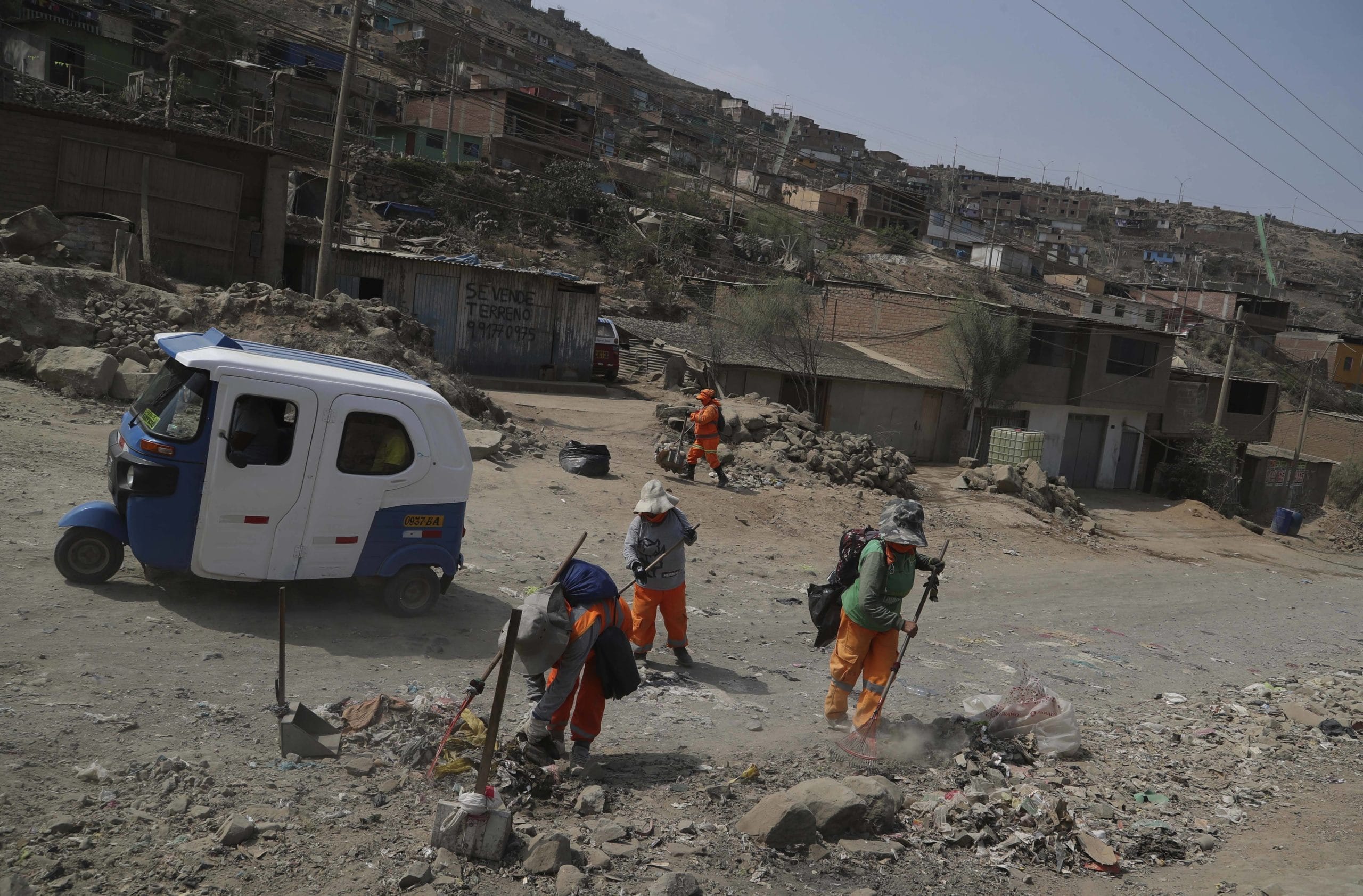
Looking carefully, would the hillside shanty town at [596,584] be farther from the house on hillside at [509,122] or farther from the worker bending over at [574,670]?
the house on hillside at [509,122]

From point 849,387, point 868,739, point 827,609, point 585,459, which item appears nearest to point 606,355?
point 849,387

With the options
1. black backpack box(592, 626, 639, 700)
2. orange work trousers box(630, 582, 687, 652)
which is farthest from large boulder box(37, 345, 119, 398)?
black backpack box(592, 626, 639, 700)

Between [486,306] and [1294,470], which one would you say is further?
[1294,470]

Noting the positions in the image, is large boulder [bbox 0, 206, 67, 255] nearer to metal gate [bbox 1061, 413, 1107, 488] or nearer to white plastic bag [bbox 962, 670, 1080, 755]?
white plastic bag [bbox 962, 670, 1080, 755]

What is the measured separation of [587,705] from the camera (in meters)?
5.39

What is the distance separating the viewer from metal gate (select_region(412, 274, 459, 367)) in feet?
81.6

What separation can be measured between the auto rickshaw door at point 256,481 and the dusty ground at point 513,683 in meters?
0.50

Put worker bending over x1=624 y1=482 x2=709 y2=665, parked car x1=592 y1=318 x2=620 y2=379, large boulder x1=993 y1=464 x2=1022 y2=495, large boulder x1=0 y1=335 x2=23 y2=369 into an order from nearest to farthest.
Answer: worker bending over x1=624 y1=482 x2=709 y2=665 < large boulder x1=0 y1=335 x2=23 y2=369 < large boulder x1=993 y1=464 x2=1022 y2=495 < parked car x1=592 y1=318 x2=620 y2=379

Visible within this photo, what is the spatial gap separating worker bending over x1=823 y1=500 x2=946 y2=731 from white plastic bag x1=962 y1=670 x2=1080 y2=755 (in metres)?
1.02

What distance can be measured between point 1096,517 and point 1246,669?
50.8 feet

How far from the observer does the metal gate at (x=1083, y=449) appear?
32500mm

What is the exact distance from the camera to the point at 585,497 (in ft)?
45.7

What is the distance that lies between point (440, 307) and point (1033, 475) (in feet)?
50.3

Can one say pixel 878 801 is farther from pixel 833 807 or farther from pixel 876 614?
pixel 876 614
